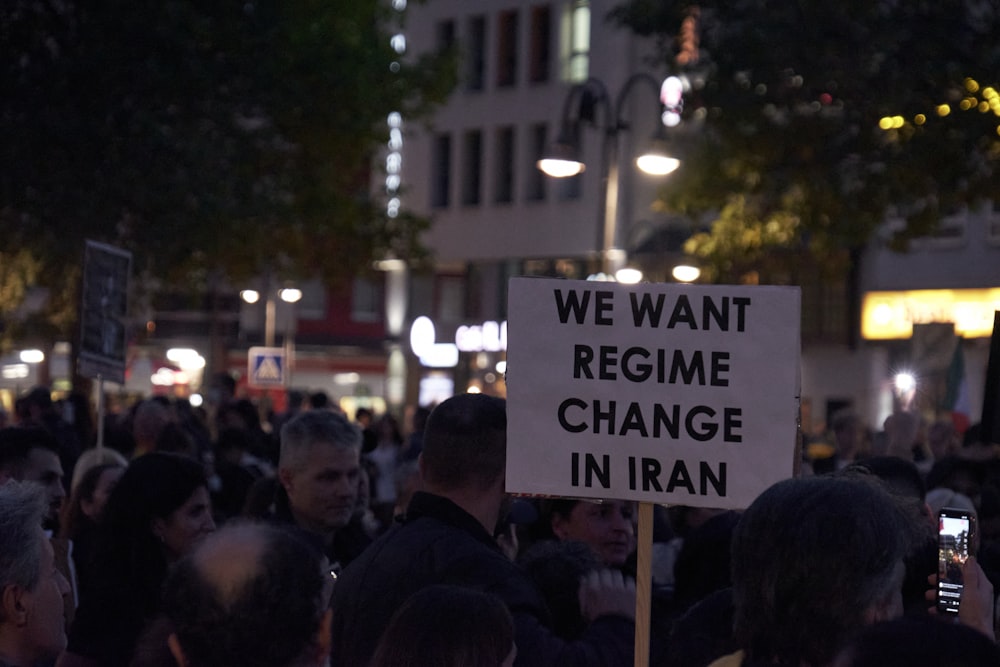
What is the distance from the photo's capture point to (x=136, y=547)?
236 inches

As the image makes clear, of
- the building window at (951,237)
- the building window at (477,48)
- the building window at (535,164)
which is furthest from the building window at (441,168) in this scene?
the building window at (951,237)

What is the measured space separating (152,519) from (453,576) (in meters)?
1.73

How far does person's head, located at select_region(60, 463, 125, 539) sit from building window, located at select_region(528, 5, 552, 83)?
4075 cm

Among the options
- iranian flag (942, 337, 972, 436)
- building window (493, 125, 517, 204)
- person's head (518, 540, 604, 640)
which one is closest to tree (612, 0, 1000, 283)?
iranian flag (942, 337, 972, 436)

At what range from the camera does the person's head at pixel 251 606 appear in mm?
3371

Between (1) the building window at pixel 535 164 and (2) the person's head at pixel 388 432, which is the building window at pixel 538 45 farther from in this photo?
(2) the person's head at pixel 388 432

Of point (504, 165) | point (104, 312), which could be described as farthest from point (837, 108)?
point (504, 165)

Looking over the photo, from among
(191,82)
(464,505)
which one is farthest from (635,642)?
(191,82)

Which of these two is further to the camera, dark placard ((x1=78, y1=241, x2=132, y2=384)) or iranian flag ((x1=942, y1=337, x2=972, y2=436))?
iranian flag ((x1=942, y1=337, x2=972, y2=436))

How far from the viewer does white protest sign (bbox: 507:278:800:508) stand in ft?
→ 16.6

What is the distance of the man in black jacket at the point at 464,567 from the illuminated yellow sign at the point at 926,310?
32186 mm

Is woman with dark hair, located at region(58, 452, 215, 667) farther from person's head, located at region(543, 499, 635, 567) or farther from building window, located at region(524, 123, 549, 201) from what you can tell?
building window, located at region(524, 123, 549, 201)

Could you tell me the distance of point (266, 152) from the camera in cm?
2809

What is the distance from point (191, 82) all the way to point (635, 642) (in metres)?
20.8
